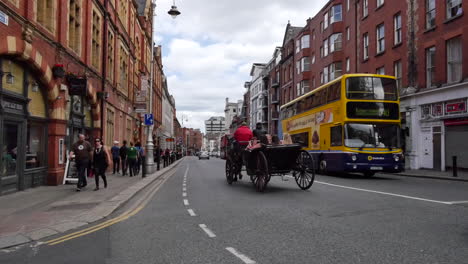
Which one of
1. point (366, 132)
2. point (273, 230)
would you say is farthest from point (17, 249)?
point (366, 132)

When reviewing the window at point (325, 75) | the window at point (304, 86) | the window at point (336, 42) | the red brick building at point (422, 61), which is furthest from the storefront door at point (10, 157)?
the window at point (304, 86)

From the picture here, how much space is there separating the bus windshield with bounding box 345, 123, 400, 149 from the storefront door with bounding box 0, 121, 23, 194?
11.8 metres

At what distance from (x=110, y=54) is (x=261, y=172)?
53.0 feet

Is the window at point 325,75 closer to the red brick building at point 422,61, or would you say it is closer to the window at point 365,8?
the red brick building at point 422,61

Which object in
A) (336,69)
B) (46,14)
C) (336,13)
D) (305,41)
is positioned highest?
(336,13)

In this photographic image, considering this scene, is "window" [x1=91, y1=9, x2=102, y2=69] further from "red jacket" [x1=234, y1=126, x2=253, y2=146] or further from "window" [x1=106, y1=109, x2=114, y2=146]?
"red jacket" [x1=234, y1=126, x2=253, y2=146]

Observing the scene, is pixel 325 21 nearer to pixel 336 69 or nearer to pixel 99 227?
pixel 336 69

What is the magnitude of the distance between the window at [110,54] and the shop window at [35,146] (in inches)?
392

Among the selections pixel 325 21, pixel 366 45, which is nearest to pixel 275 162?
pixel 366 45

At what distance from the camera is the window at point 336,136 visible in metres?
16.3

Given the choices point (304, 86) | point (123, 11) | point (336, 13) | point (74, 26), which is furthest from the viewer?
point (304, 86)

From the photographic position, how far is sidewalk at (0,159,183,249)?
624cm

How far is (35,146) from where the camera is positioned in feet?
42.1

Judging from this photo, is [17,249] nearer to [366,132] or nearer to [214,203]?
[214,203]
